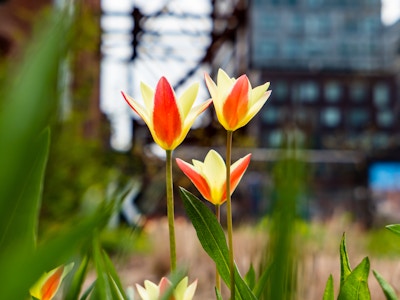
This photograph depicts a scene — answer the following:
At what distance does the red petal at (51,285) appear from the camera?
0.44 meters

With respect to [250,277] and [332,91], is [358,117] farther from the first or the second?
[250,277]

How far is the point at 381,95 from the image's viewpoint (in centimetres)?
4272

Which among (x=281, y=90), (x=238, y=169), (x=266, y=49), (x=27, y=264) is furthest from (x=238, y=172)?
(x=266, y=49)

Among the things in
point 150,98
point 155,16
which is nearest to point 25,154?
point 150,98

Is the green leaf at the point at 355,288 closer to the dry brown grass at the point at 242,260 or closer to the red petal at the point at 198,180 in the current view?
the red petal at the point at 198,180

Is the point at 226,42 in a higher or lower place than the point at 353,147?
higher

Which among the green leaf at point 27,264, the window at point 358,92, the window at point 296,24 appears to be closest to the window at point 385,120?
the window at point 358,92

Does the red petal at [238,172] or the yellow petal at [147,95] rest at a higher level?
the yellow petal at [147,95]

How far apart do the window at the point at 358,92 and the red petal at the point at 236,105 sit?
145 ft

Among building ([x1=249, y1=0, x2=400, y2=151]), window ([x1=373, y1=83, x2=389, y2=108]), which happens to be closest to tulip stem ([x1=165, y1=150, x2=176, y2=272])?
building ([x1=249, y1=0, x2=400, y2=151])

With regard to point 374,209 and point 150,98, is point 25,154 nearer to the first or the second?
point 150,98

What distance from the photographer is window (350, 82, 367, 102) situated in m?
43.2

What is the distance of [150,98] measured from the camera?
469 millimetres

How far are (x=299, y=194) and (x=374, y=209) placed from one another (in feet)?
33.3
